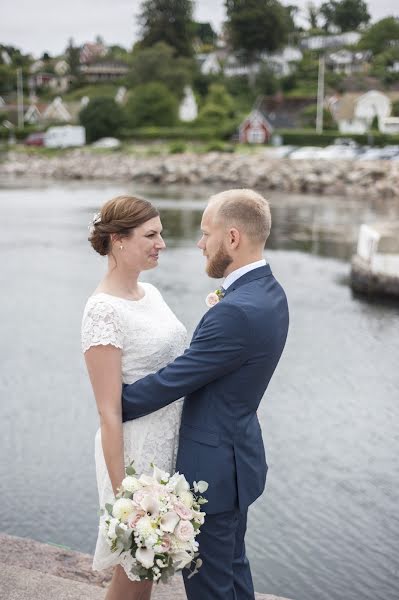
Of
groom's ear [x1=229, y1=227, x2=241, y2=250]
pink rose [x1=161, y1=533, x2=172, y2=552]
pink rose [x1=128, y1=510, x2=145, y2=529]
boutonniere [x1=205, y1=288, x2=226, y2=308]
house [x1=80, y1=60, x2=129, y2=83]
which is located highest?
house [x1=80, y1=60, x2=129, y2=83]

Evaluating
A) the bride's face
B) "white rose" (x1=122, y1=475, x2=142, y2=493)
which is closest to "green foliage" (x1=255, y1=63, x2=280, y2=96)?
the bride's face

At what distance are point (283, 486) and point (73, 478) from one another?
1.73 m

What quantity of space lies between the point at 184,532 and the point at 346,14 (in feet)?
408

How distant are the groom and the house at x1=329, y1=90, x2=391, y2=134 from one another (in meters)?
65.6

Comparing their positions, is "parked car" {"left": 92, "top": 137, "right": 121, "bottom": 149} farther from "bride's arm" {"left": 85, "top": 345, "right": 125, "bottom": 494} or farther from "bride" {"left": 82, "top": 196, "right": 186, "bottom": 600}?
"bride's arm" {"left": 85, "top": 345, "right": 125, "bottom": 494}

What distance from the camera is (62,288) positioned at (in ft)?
48.8

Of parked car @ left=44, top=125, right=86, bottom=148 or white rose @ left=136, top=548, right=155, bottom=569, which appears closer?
white rose @ left=136, top=548, right=155, bottom=569

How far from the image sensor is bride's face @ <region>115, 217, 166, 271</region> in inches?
115

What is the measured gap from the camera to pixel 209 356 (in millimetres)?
2576

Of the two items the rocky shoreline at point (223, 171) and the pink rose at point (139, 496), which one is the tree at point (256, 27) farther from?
the pink rose at point (139, 496)

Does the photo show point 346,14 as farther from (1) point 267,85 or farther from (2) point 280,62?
(1) point 267,85

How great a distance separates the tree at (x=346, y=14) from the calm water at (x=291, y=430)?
358ft

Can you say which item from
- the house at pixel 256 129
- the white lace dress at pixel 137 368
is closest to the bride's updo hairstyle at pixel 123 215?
the white lace dress at pixel 137 368

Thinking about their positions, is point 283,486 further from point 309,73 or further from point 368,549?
point 309,73
